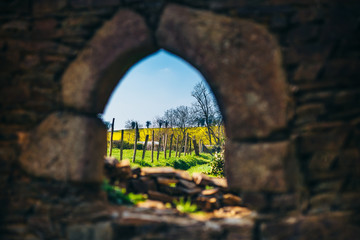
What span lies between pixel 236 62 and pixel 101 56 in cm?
123

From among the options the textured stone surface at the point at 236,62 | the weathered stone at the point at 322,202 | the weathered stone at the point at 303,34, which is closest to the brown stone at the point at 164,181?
the textured stone surface at the point at 236,62

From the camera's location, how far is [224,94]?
1.89 m

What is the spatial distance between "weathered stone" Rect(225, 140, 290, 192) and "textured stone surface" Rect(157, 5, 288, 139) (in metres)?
0.12

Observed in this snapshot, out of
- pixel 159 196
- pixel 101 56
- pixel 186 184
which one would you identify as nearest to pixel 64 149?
pixel 101 56

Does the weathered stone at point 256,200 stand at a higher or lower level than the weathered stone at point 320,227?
higher

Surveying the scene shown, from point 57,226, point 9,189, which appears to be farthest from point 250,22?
point 9,189

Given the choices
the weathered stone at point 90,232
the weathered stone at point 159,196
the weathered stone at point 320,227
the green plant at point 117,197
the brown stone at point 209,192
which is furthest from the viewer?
the brown stone at point 209,192

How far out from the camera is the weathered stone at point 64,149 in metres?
2.03

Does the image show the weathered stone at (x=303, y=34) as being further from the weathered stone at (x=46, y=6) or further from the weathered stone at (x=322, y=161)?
the weathered stone at (x=46, y=6)

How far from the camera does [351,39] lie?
1.85 metres

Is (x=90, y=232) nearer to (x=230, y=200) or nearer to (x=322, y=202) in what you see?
(x=322, y=202)

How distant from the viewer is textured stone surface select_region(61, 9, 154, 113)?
2037 millimetres

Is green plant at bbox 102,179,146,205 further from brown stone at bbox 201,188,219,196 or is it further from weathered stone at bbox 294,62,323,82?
weathered stone at bbox 294,62,323,82

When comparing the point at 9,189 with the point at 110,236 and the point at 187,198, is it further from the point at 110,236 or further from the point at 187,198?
the point at 187,198
